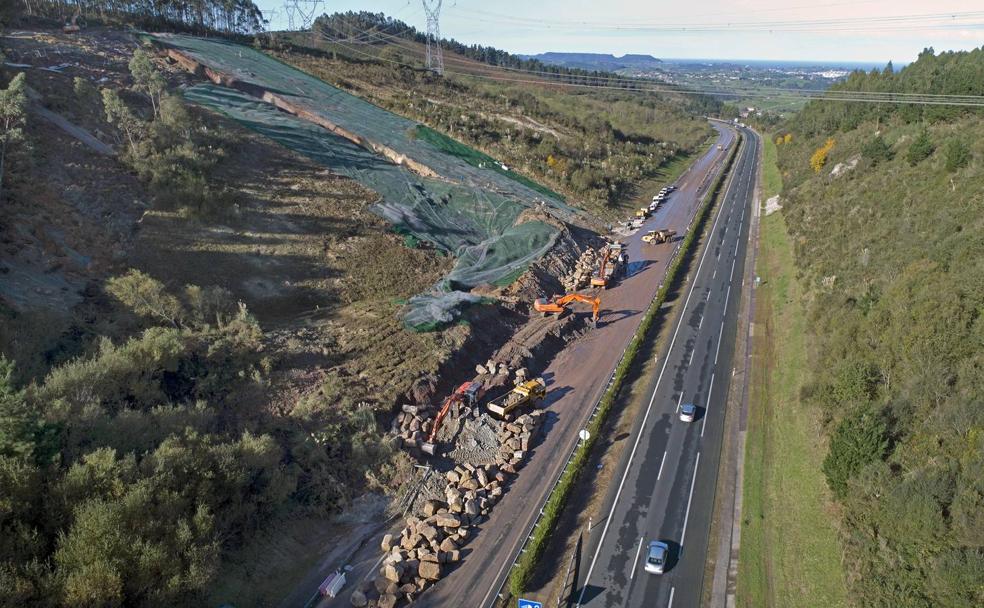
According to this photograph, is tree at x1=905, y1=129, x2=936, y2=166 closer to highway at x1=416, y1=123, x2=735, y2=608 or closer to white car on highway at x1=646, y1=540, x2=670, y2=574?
highway at x1=416, y1=123, x2=735, y2=608

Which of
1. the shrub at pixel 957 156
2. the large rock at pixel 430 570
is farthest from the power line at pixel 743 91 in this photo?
the large rock at pixel 430 570

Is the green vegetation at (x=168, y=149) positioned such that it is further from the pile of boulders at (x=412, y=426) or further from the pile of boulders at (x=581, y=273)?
the pile of boulders at (x=581, y=273)

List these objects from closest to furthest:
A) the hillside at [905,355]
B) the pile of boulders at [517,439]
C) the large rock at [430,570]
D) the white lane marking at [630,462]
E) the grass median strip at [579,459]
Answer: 1. the hillside at [905,355]
2. the grass median strip at [579,459]
3. the large rock at [430,570]
4. the white lane marking at [630,462]
5. the pile of boulders at [517,439]

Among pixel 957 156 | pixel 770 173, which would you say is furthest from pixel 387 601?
pixel 770 173

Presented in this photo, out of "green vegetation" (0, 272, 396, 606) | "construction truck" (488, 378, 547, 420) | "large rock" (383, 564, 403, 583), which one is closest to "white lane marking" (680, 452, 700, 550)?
"construction truck" (488, 378, 547, 420)

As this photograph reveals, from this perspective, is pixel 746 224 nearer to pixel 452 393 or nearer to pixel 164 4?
pixel 452 393
